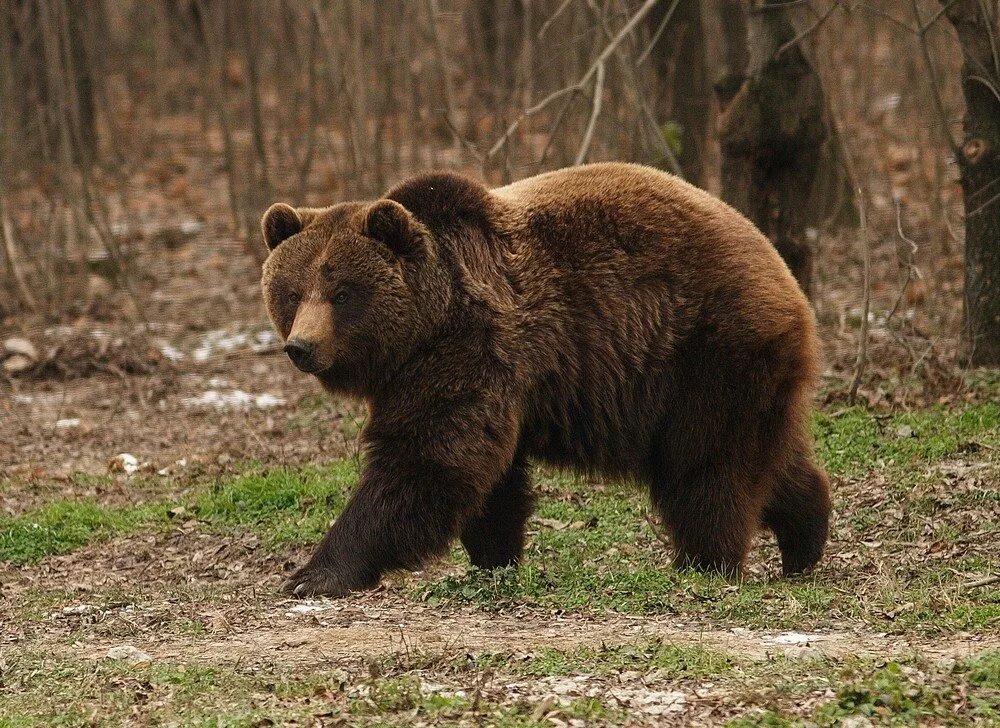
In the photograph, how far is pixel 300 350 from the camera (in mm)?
6801

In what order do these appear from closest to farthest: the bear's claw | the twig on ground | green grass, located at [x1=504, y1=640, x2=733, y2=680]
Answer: green grass, located at [x1=504, y1=640, x2=733, y2=680] < the twig on ground < the bear's claw

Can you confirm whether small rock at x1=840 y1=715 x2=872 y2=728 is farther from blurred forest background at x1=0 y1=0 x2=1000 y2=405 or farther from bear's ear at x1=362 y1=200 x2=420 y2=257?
blurred forest background at x1=0 y1=0 x2=1000 y2=405

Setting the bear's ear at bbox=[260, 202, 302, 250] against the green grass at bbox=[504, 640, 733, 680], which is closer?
the green grass at bbox=[504, 640, 733, 680]

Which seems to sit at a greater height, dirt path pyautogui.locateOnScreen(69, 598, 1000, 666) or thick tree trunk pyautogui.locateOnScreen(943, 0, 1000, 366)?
thick tree trunk pyautogui.locateOnScreen(943, 0, 1000, 366)

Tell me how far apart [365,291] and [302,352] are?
50 centimetres

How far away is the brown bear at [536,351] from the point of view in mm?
6871

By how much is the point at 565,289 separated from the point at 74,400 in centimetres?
695

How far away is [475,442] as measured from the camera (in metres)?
6.84

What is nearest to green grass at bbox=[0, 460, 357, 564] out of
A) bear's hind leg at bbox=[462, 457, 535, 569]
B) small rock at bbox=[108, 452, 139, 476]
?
small rock at bbox=[108, 452, 139, 476]

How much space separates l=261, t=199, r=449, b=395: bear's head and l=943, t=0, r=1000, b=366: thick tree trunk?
4666 millimetres

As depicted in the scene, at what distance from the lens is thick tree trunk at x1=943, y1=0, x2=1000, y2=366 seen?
9.93m

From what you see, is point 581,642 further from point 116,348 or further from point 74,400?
point 116,348

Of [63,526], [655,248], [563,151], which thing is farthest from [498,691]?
[563,151]

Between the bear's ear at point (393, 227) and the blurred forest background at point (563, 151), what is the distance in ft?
11.2
